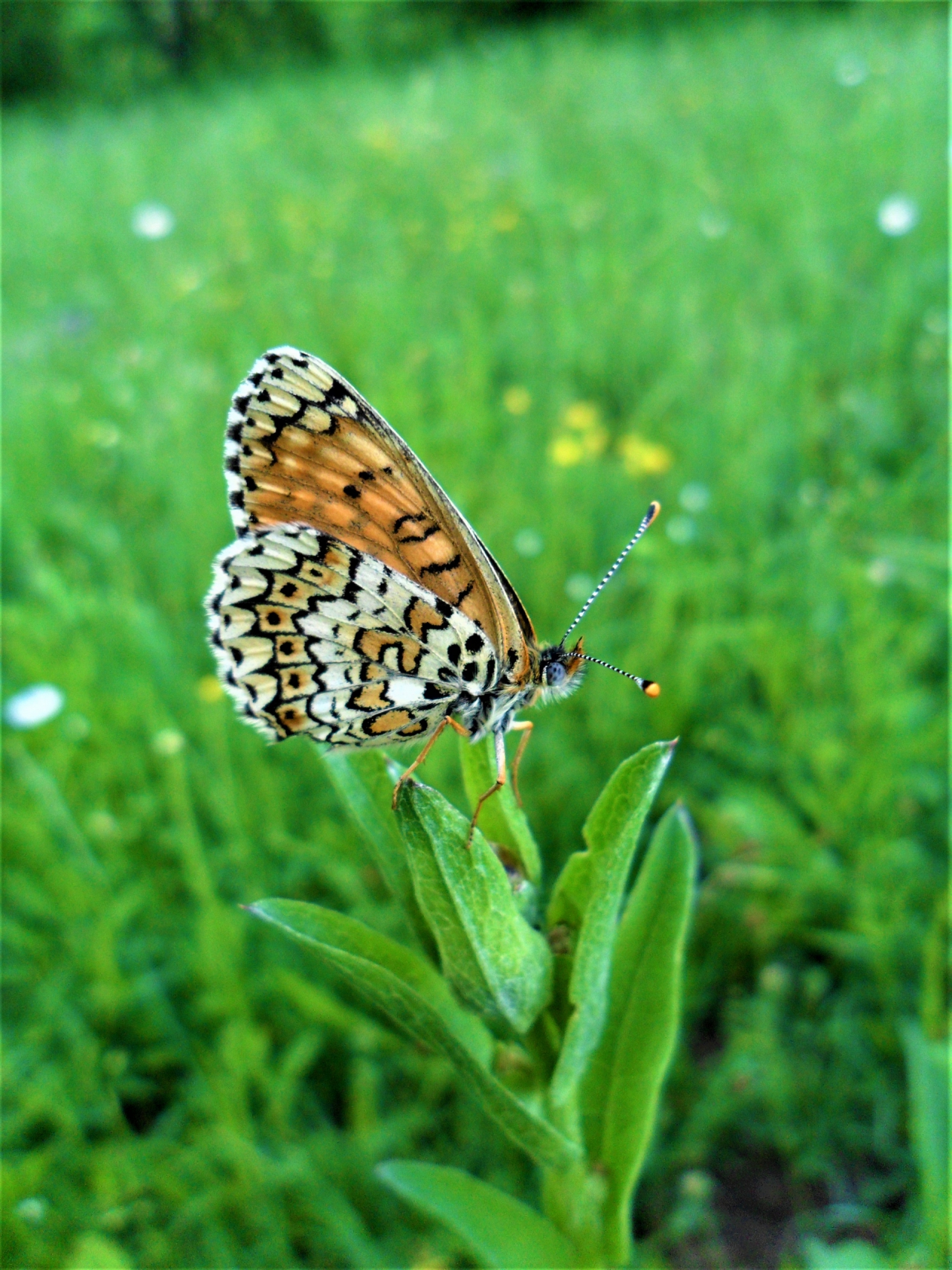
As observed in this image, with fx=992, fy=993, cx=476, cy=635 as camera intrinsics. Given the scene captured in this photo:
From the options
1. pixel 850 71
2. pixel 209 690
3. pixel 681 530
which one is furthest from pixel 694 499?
pixel 850 71

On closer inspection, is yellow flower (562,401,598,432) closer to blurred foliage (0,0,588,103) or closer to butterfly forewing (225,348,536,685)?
butterfly forewing (225,348,536,685)

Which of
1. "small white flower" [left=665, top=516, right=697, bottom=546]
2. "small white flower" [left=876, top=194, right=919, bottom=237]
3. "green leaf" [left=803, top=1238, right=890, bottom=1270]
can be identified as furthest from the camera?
"small white flower" [left=876, top=194, right=919, bottom=237]

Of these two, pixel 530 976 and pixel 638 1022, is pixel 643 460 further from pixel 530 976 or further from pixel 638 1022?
pixel 530 976

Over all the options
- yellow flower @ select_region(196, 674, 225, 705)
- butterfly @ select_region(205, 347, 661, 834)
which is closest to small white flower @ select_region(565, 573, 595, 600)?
yellow flower @ select_region(196, 674, 225, 705)

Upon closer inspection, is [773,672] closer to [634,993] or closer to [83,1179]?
[634,993]

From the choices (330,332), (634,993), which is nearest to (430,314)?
(330,332)

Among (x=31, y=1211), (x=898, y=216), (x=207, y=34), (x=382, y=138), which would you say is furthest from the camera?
(x=207, y=34)
